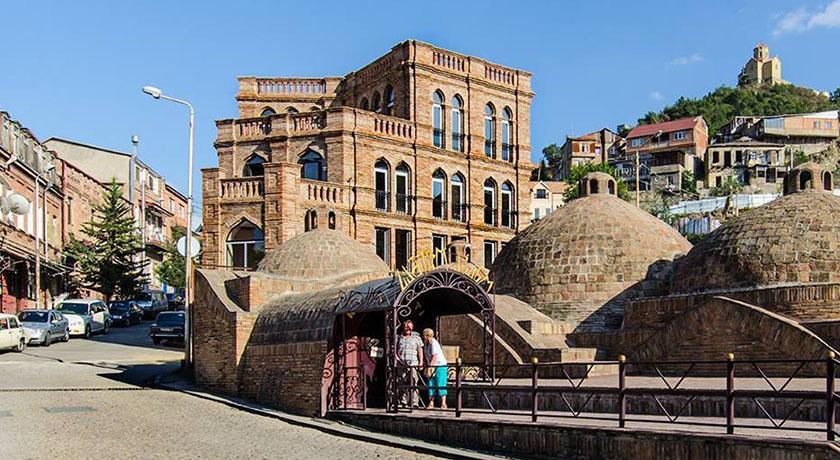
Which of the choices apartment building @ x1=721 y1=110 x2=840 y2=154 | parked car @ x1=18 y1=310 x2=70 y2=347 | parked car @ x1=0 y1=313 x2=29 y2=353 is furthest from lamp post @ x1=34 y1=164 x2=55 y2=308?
apartment building @ x1=721 y1=110 x2=840 y2=154

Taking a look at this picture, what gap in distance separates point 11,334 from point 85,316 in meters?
8.61

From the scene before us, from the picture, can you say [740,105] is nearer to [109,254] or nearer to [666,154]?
[666,154]

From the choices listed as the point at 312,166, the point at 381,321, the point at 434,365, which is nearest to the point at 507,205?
the point at 312,166

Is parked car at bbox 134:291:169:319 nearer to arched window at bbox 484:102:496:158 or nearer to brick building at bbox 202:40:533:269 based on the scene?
brick building at bbox 202:40:533:269

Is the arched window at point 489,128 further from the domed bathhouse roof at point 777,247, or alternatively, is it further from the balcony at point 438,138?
the domed bathhouse roof at point 777,247

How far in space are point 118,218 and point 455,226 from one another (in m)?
21.4

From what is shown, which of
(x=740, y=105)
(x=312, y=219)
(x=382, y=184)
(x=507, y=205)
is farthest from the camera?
(x=740, y=105)

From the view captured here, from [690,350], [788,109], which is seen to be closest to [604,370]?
[690,350]

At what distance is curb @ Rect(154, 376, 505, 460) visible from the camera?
13.7m

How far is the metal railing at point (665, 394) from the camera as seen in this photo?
1152cm

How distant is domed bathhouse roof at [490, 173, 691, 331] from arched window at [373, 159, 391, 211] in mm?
9968

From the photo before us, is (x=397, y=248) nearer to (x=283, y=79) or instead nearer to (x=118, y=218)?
(x=283, y=79)

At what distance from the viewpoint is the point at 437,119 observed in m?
39.1

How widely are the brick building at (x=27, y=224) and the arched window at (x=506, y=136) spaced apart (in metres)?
21.1
